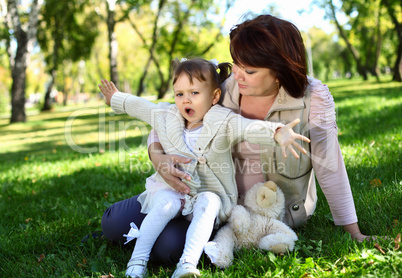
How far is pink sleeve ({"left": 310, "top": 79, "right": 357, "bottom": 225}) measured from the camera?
2.40 m

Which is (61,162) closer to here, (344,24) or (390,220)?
(390,220)

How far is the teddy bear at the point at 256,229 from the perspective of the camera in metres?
2.20

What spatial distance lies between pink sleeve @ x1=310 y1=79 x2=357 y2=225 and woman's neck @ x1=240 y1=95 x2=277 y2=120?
0.97 feet

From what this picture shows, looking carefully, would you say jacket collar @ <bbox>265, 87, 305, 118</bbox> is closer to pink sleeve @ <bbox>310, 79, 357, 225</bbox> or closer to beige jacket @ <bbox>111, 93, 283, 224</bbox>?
pink sleeve @ <bbox>310, 79, 357, 225</bbox>

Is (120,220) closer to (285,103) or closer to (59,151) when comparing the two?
(285,103)

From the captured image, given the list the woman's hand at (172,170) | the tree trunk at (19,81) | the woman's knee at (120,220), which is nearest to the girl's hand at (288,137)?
the woman's hand at (172,170)

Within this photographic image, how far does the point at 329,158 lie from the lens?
241cm

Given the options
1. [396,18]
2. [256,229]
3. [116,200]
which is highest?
[396,18]

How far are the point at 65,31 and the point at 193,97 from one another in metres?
23.4

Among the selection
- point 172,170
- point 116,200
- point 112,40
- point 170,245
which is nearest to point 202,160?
point 172,170

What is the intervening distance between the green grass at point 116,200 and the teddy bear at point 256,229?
75 millimetres

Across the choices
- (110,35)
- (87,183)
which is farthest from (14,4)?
(87,183)

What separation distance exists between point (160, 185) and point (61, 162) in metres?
3.76

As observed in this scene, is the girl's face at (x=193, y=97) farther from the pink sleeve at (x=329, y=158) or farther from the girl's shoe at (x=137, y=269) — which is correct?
the girl's shoe at (x=137, y=269)
